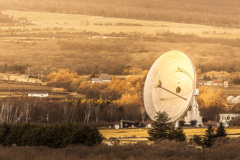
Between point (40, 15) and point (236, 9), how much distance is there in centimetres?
3563

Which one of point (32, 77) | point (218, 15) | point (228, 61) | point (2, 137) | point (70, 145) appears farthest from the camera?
point (218, 15)

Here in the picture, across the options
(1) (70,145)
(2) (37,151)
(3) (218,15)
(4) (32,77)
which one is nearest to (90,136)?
(1) (70,145)

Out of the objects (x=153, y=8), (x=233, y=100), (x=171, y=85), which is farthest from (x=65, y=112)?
(x=153, y=8)

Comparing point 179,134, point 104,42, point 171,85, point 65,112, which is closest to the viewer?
point 179,134

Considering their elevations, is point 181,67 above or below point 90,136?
above

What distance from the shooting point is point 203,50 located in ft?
271

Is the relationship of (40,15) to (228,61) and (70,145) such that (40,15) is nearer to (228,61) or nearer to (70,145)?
(228,61)

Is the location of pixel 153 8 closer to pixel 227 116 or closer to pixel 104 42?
pixel 104 42

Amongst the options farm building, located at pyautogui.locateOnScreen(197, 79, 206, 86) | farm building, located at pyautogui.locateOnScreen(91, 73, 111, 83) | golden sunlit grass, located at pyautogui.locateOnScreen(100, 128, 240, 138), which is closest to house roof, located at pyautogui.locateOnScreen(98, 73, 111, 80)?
farm building, located at pyautogui.locateOnScreen(91, 73, 111, 83)

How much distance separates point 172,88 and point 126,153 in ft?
77.9

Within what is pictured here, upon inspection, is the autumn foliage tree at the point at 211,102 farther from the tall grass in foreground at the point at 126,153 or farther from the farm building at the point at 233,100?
the tall grass in foreground at the point at 126,153

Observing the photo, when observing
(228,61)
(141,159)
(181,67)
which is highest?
(228,61)

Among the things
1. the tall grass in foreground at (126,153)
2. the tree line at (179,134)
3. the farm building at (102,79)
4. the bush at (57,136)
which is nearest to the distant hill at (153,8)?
the farm building at (102,79)

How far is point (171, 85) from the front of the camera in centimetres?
5016
